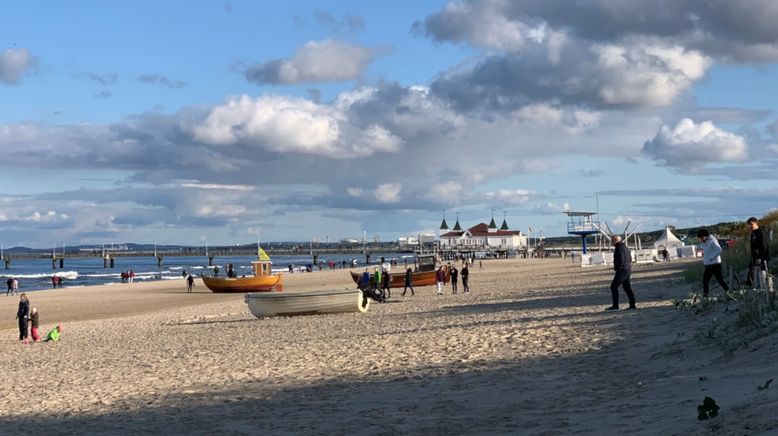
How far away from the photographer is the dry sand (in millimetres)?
6977

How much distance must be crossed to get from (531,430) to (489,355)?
4.52 meters

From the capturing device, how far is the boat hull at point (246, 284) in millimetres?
49500

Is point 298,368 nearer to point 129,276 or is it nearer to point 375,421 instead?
point 375,421

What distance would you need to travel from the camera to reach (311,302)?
23.2m

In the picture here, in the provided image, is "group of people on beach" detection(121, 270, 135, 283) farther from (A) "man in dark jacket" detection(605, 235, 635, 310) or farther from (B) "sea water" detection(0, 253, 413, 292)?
(A) "man in dark jacket" detection(605, 235, 635, 310)

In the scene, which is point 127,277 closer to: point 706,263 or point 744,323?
point 706,263

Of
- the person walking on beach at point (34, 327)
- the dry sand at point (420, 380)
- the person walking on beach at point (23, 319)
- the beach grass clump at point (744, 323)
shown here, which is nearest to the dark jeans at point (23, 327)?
the person walking on beach at point (23, 319)

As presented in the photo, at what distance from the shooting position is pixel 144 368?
13.4 meters

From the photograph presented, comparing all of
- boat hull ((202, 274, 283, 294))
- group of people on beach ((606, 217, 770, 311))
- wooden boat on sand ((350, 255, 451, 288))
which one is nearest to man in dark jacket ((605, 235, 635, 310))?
group of people on beach ((606, 217, 770, 311))

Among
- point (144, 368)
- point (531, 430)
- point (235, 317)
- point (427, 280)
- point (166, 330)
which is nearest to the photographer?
A: point (531, 430)

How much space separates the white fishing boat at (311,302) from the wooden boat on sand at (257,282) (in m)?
23.9

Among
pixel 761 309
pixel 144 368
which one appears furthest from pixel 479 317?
pixel 761 309

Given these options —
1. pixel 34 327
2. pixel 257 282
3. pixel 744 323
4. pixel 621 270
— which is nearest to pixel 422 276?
pixel 257 282

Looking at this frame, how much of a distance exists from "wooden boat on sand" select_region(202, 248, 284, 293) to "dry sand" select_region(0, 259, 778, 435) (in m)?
30.6
